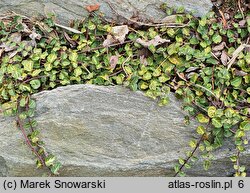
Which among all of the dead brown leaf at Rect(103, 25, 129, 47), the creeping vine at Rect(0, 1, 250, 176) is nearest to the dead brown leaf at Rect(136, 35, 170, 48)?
the creeping vine at Rect(0, 1, 250, 176)

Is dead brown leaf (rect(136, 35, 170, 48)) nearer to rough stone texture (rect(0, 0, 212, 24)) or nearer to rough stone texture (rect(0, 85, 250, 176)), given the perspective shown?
rough stone texture (rect(0, 0, 212, 24))

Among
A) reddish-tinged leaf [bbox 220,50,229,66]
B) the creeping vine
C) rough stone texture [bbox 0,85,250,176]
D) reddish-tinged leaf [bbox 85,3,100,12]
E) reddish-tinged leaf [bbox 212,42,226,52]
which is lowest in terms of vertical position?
rough stone texture [bbox 0,85,250,176]

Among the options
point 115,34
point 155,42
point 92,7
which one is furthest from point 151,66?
point 92,7

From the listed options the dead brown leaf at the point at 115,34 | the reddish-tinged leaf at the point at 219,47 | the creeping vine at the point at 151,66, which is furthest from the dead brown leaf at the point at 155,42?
the reddish-tinged leaf at the point at 219,47

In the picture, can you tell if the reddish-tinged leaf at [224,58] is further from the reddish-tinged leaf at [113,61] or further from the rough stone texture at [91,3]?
the reddish-tinged leaf at [113,61]

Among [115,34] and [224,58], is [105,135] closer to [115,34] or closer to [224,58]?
[115,34]

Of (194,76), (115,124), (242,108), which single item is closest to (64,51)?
(115,124)

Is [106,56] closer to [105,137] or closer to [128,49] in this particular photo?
[128,49]
